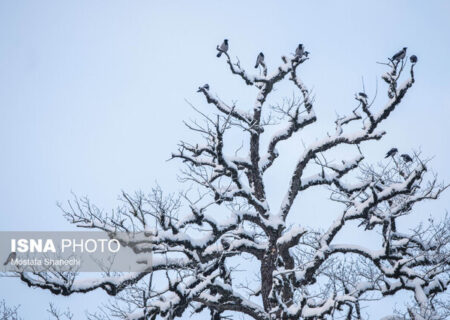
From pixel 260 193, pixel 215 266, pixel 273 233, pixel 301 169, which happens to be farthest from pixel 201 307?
pixel 301 169

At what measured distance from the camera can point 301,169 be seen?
38.3 feet

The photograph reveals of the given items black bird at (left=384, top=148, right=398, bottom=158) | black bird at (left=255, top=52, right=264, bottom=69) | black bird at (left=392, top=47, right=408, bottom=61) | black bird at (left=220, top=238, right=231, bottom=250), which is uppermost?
black bird at (left=255, top=52, right=264, bottom=69)

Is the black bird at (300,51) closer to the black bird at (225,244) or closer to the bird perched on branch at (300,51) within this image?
the bird perched on branch at (300,51)

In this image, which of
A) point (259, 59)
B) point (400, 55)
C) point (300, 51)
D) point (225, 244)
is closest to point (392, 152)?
point (400, 55)

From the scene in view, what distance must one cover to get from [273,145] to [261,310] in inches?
171

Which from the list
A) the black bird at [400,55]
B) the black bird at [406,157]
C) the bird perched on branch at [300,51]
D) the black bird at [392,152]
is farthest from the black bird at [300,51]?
the black bird at [406,157]

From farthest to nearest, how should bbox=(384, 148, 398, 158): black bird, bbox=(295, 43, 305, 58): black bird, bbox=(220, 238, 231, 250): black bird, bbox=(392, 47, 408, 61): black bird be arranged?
bbox=(384, 148, 398, 158): black bird < bbox=(295, 43, 305, 58): black bird < bbox=(392, 47, 408, 61): black bird < bbox=(220, 238, 231, 250): black bird

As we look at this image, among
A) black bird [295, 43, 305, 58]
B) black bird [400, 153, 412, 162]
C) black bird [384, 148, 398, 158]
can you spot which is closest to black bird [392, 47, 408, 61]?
black bird [295, 43, 305, 58]

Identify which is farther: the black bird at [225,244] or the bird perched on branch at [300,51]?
the bird perched on branch at [300,51]

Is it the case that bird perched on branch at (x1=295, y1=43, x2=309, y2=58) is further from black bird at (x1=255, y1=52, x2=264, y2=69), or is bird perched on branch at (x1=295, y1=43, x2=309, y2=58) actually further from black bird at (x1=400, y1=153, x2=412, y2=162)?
black bird at (x1=400, y1=153, x2=412, y2=162)

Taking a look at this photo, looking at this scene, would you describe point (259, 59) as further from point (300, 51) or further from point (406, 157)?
point (406, 157)

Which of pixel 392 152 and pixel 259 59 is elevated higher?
pixel 259 59

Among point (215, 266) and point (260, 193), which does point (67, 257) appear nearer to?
point (215, 266)

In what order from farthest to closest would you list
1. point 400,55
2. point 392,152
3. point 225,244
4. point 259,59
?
point 259,59
point 392,152
point 400,55
point 225,244
